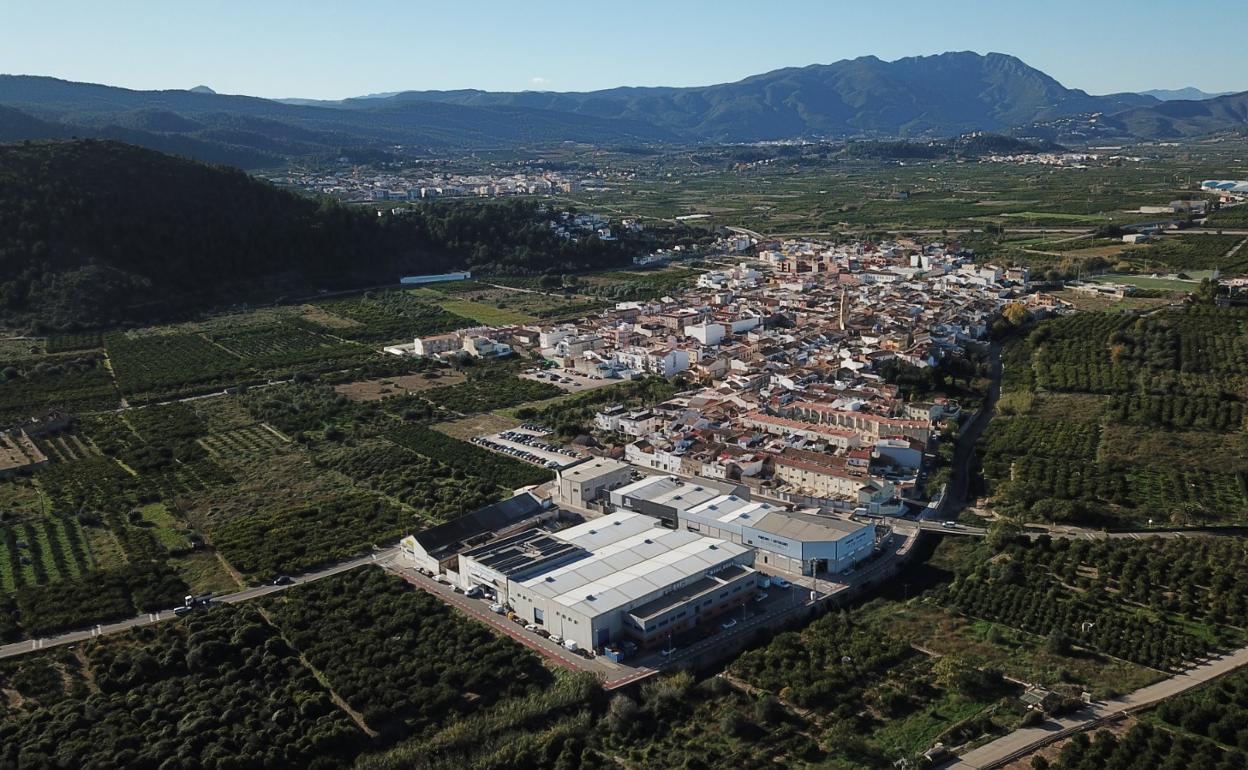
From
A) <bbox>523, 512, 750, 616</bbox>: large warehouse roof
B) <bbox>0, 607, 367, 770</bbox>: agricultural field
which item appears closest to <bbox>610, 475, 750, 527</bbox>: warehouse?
<bbox>523, 512, 750, 616</bbox>: large warehouse roof

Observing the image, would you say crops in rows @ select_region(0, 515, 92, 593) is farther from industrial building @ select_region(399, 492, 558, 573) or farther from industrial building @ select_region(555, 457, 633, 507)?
industrial building @ select_region(555, 457, 633, 507)

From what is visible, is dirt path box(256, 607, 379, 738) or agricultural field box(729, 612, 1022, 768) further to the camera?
dirt path box(256, 607, 379, 738)

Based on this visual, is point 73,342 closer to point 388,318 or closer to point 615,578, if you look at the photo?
point 388,318

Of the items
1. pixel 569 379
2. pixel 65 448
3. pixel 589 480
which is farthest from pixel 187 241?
pixel 589 480

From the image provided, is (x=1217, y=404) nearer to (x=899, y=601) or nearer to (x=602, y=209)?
(x=899, y=601)

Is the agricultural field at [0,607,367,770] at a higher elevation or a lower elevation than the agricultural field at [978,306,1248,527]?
lower

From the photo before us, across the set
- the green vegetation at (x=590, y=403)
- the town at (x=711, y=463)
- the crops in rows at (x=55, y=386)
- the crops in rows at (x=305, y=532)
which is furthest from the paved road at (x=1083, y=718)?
the crops in rows at (x=55, y=386)

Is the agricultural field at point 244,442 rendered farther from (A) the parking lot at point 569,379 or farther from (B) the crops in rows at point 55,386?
(A) the parking lot at point 569,379

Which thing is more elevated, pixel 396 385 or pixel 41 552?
pixel 396 385
